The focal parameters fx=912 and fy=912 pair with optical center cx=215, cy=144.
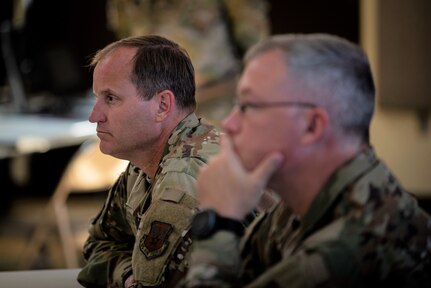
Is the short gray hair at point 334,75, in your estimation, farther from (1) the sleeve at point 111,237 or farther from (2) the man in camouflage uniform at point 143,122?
(1) the sleeve at point 111,237

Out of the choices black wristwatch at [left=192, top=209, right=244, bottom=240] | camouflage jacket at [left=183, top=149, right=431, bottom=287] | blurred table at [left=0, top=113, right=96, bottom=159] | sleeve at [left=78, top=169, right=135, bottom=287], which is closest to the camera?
camouflage jacket at [left=183, top=149, right=431, bottom=287]

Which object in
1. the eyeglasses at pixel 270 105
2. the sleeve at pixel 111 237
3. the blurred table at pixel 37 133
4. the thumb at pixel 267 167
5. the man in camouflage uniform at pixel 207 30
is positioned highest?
the eyeglasses at pixel 270 105

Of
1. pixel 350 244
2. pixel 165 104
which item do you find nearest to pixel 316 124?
pixel 350 244

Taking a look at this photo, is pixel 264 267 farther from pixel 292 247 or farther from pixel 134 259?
pixel 134 259

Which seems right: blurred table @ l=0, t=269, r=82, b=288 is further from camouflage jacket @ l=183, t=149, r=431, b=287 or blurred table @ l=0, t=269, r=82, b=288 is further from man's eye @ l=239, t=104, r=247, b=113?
man's eye @ l=239, t=104, r=247, b=113

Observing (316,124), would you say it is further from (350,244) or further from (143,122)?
(143,122)

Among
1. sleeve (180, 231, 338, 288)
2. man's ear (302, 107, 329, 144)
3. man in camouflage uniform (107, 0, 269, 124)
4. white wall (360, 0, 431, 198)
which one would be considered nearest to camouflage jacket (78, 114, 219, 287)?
sleeve (180, 231, 338, 288)

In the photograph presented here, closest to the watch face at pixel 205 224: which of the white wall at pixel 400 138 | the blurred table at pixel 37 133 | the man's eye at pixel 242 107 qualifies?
the man's eye at pixel 242 107

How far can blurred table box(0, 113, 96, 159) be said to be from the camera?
21.0 ft

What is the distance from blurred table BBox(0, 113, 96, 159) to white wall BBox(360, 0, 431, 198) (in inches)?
81.0

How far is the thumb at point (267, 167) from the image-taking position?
1.48 meters

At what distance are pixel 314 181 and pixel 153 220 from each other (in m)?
0.55

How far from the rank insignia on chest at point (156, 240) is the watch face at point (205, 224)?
43 centimetres

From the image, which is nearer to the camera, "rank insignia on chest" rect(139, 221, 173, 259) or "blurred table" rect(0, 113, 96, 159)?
"rank insignia on chest" rect(139, 221, 173, 259)
